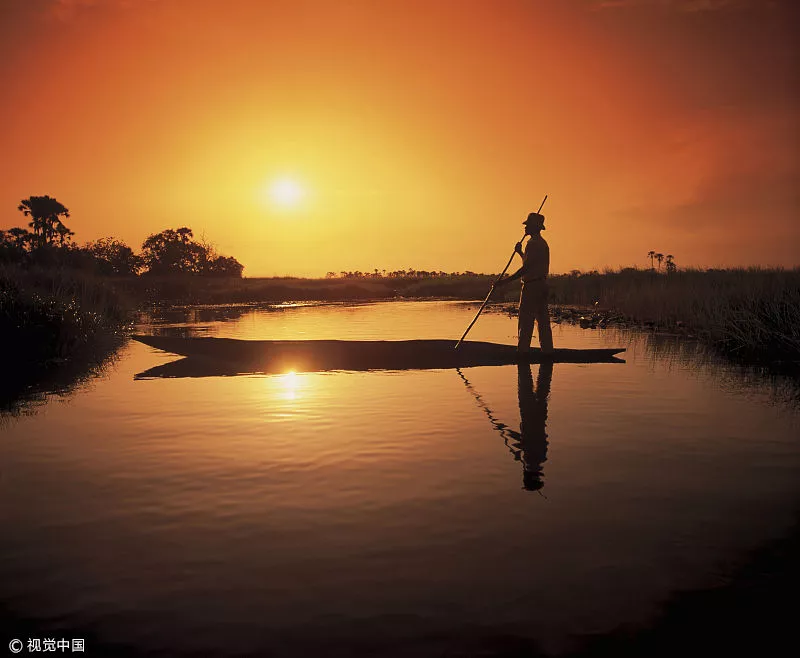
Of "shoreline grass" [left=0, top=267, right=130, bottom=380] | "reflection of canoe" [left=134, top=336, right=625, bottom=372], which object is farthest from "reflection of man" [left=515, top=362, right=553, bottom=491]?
"shoreline grass" [left=0, top=267, right=130, bottom=380]

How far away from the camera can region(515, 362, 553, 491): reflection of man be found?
716cm

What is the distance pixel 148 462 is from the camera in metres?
7.83

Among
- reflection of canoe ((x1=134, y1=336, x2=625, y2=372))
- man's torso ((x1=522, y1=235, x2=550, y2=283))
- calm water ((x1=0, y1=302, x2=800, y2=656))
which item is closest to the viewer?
calm water ((x1=0, y1=302, x2=800, y2=656))

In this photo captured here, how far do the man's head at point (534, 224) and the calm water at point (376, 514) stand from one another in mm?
4813

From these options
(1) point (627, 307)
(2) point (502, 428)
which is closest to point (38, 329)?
(2) point (502, 428)

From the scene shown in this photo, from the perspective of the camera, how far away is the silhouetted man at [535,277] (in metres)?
15.1

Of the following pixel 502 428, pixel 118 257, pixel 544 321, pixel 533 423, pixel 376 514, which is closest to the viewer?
pixel 376 514

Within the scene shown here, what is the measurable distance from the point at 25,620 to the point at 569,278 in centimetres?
4621

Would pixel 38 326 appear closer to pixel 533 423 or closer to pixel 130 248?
pixel 533 423

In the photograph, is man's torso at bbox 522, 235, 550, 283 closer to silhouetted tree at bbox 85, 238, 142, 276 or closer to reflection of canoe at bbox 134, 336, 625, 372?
reflection of canoe at bbox 134, 336, 625, 372

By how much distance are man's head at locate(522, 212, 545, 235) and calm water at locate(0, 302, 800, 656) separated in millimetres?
4813

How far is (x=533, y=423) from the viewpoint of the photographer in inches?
386

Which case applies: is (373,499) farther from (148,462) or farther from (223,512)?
(148,462)

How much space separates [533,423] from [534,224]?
670 centimetres
